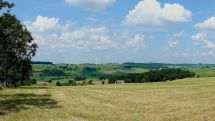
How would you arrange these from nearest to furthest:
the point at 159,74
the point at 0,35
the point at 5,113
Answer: the point at 5,113 < the point at 0,35 < the point at 159,74

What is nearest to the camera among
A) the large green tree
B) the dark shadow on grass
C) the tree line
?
the dark shadow on grass

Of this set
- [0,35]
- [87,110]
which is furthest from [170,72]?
[87,110]

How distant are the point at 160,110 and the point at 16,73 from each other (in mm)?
79599

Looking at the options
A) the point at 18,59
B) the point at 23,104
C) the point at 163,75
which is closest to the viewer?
the point at 23,104

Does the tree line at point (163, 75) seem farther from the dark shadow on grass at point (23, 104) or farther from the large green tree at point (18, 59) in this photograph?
the dark shadow on grass at point (23, 104)

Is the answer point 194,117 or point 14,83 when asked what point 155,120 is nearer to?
point 194,117

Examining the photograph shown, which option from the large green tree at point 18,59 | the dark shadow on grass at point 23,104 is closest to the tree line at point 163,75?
the large green tree at point 18,59

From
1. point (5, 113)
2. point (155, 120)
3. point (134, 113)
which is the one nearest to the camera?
point (155, 120)

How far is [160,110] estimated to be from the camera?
108 feet

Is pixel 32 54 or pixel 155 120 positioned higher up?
pixel 32 54

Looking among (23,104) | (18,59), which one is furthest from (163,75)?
(23,104)

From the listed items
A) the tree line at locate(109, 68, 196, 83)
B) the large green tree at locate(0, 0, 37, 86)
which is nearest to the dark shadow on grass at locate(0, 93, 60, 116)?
the large green tree at locate(0, 0, 37, 86)

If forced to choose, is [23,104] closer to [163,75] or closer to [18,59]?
[18,59]

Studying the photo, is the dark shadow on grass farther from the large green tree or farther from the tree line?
the tree line
